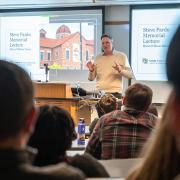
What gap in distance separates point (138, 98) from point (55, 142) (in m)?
1.13

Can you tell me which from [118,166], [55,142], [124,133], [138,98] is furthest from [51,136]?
[138,98]

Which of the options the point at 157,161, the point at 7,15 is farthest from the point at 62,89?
the point at 157,161

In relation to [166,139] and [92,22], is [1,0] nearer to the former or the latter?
[92,22]

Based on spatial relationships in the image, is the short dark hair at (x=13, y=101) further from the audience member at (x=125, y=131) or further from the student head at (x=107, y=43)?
the student head at (x=107, y=43)

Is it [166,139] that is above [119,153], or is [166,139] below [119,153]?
above

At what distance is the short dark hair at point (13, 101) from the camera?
2.68 ft

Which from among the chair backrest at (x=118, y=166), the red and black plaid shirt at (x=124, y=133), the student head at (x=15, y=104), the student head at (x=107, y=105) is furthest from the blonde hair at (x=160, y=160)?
the student head at (x=107, y=105)

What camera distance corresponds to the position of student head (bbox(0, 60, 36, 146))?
32.3 inches

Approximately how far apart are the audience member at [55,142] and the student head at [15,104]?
0.82m

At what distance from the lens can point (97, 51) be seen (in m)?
7.57

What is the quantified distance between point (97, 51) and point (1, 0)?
2.20m

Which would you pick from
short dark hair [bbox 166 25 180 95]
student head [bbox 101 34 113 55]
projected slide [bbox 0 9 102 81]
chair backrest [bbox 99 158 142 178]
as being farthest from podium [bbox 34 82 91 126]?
short dark hair [bbox 166 25 180 95]

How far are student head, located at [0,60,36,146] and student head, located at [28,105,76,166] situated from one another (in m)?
0.82

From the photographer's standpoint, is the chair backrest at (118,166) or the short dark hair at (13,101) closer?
the short dark hair at (13,101)
